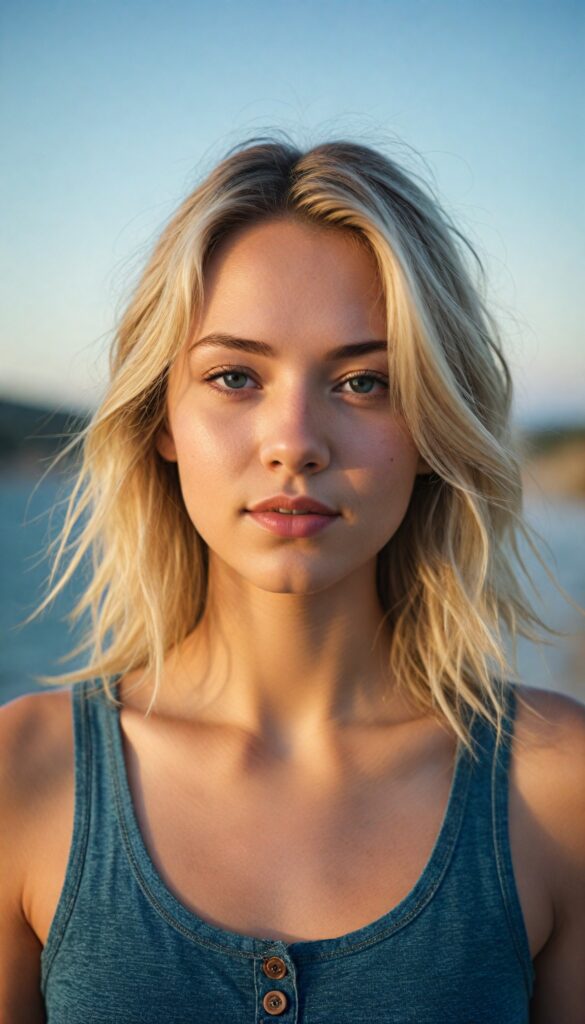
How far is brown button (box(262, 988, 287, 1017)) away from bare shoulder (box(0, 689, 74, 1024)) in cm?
43

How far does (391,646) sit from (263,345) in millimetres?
717

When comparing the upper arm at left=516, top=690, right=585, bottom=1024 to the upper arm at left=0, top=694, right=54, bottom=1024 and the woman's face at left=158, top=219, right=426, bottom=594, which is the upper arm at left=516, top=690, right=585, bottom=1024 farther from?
the upper arm at left=0, top=694, right=54, bottom=1024

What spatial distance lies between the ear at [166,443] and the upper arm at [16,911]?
0.62 meters

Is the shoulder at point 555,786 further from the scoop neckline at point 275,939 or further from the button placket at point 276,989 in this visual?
the button placket at point 276,989

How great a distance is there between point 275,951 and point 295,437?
833mm

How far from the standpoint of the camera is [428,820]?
198cm

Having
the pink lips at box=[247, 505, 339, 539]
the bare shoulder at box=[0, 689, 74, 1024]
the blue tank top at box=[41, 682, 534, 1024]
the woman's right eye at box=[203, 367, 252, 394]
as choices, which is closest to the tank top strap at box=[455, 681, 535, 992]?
the blue tank top at box=[41, 682, 534, 1024]

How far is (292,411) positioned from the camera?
5.89 feet

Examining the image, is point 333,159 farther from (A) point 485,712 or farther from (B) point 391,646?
(A) point 485,712

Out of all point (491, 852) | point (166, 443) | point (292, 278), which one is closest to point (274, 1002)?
point (491, 852)

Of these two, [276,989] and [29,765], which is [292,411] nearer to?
[29,765]

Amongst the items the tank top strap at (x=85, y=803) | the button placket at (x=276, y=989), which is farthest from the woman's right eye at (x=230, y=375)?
the button placket at (x=276, y=989)

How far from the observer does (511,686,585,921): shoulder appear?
1.98m

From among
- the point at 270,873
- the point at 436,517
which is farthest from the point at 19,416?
the point at 270,873
